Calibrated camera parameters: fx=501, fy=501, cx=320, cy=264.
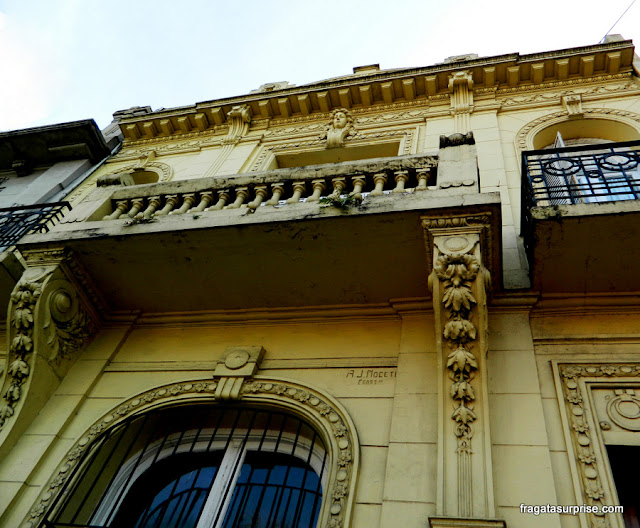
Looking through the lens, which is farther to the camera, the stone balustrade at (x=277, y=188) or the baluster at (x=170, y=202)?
the baluster at (x=170, y=202)

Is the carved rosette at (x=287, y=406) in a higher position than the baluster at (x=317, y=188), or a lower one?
lower

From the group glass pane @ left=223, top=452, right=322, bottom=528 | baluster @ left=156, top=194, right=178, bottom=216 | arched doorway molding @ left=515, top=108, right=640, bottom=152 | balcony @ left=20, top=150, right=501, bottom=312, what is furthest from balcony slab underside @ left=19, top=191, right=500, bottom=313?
arched doorway molding @ left=515, top=108, right=640, bottom=152

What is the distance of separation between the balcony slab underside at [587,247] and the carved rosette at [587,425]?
784 millimetres

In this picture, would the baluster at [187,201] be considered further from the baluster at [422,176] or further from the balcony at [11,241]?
the baluster at [422,176]

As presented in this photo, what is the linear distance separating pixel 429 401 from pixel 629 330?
1814 millimetres

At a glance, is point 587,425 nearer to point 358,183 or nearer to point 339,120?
point 358,183

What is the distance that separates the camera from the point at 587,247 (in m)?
4.22

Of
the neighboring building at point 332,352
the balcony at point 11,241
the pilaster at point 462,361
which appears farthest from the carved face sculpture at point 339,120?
the pilaster at point 462,361

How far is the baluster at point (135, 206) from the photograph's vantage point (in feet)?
18.3

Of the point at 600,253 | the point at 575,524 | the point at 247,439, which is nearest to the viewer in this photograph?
the point at 575,524

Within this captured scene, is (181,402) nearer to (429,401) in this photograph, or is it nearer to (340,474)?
(340,474)

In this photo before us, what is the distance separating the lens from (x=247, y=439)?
455 centimetres

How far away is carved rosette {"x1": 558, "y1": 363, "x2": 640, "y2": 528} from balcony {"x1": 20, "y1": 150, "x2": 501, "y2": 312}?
4.11 feet

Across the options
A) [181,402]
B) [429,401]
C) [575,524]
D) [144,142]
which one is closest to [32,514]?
[181,402]
